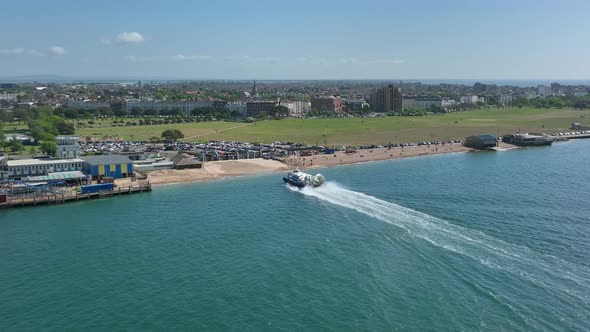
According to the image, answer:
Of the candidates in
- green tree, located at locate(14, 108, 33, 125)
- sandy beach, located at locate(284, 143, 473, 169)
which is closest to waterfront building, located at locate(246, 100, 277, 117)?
green tree, located at locate(14, 108, 33, 125)

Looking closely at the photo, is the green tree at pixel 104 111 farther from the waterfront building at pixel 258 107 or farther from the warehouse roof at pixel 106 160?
the warehouse roof at pixel 106 160

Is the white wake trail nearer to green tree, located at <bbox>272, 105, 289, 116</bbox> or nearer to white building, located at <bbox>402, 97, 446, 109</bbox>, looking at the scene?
green tree, located at <bbox>272, 105, 289, 116</bbox>

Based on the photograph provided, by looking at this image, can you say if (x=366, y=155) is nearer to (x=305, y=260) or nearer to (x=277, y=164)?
(x=277, y=164)

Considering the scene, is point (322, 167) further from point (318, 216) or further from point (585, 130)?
point (585, 130)

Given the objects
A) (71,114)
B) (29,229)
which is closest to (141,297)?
(29,229)

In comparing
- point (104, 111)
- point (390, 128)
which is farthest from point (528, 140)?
point (104, 111)

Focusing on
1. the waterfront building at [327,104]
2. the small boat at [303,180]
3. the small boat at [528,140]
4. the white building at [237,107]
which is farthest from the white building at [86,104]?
the small boat at [528,140]
